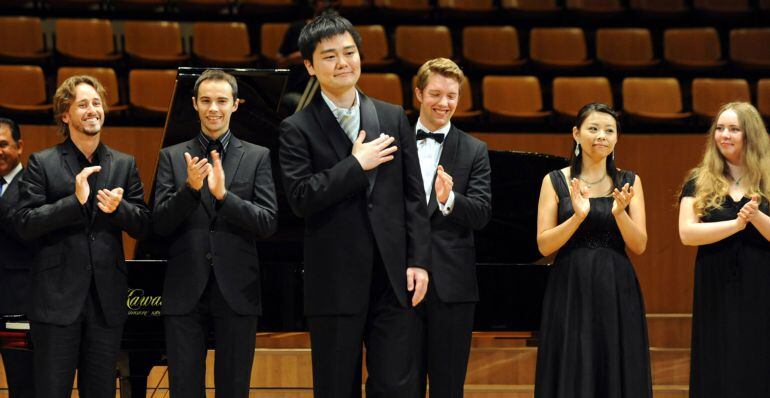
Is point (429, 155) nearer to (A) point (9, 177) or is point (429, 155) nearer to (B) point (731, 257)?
(B) point (731, 257)

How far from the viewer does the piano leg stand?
3457 millimetres

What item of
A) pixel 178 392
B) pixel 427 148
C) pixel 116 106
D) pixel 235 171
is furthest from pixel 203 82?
pixel 116 106

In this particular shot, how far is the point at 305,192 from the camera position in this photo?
257cm

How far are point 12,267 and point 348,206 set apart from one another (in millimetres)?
1744

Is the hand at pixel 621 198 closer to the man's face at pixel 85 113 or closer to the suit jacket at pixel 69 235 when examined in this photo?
the suit jacket at pixel 69 235

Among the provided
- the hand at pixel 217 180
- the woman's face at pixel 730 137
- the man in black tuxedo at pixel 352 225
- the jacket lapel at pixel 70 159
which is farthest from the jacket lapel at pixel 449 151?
the jacket lapel at pixel 70 159

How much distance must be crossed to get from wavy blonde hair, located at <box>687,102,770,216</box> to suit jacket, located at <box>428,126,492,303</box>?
0.85 metres

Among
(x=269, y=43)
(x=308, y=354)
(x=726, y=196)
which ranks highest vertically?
(x=269, y=43)

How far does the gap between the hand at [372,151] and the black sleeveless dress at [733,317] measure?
4.78ft

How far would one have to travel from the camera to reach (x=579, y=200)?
10.5 feet

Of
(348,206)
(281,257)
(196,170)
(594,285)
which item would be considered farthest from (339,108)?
(281,257)

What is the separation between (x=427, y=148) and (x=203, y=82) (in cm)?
86

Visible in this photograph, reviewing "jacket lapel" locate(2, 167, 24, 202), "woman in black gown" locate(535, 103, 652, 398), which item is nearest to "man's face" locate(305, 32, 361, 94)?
"woman in black gown" locate(535, 103, 652, 398)

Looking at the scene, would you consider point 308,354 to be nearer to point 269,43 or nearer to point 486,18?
point 269,43
